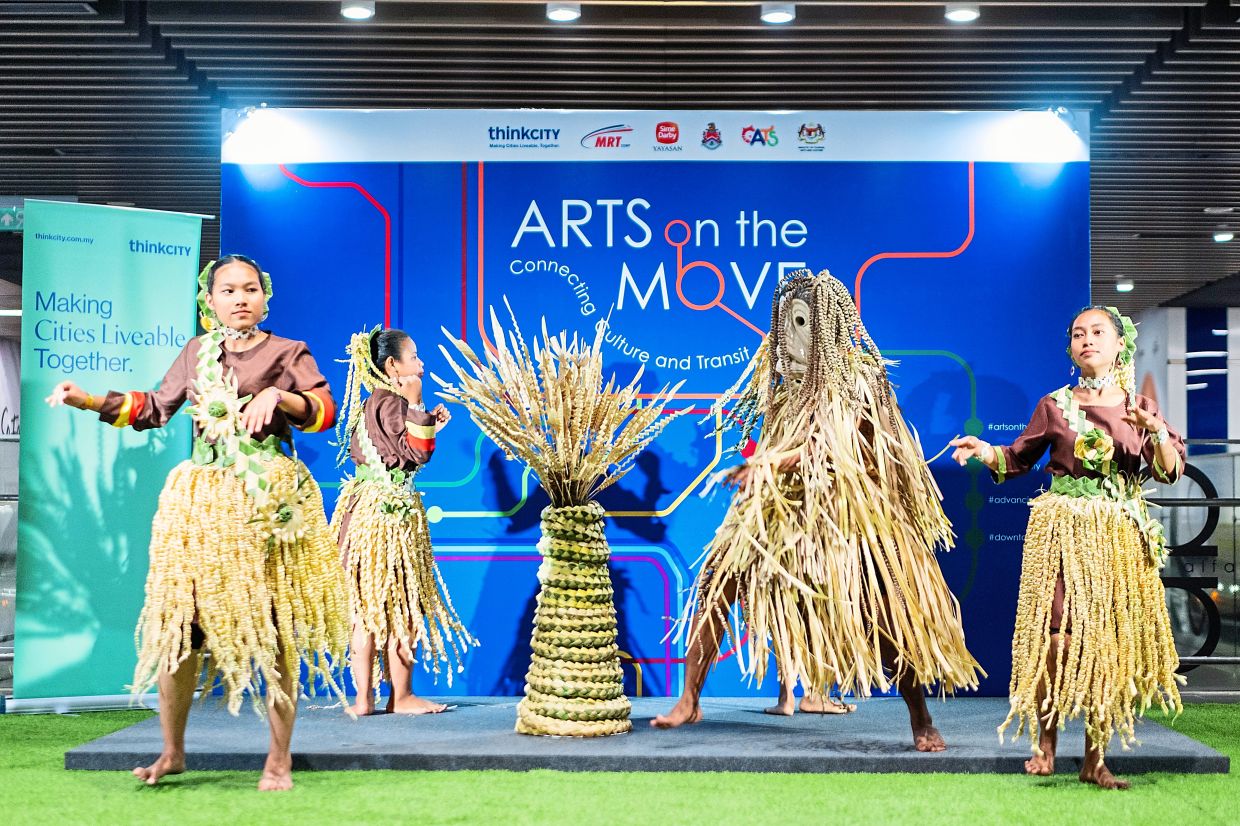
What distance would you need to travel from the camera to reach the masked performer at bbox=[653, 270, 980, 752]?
13.2 feet

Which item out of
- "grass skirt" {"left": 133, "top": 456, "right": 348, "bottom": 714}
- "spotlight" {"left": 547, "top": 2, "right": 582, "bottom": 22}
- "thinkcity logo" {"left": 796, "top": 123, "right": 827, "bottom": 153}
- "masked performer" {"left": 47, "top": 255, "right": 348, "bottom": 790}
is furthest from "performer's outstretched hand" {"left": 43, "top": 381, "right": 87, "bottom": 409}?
"thinkcity logo" {"left": 796, "top": 123, "right": 827, "bottom": 153}

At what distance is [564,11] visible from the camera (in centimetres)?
504

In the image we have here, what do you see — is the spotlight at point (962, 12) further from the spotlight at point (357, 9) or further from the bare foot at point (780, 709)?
the bare foot at point (780, 709)

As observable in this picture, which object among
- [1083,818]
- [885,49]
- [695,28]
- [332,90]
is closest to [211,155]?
[332,90]

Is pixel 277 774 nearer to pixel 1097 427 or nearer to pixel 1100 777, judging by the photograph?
pixel 1100 777

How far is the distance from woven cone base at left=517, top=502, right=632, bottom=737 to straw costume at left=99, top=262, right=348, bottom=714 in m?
0.84

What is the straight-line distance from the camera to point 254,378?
3801mm

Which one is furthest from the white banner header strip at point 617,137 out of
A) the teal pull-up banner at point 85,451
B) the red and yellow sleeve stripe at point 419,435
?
the red and yellow sleeve stripe at point 419,435

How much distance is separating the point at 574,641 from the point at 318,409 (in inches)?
51.1

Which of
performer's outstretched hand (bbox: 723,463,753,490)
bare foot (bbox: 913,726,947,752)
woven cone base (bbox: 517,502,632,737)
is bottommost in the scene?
bare foot (bbox: 913,726,947,752)

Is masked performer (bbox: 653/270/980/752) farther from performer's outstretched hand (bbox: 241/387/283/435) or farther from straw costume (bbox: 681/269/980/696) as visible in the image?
performer's outstretched hand (bbox: 241/387/283/435)

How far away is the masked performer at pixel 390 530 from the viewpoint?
477 centimetres

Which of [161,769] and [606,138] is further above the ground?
[606,138]

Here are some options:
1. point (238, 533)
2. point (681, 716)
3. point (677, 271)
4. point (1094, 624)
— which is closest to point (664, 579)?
point (681, 716)
